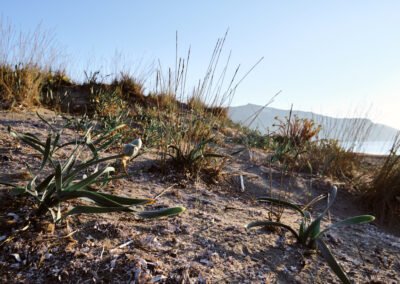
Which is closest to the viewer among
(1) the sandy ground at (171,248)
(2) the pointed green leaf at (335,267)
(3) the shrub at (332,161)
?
(1) the sandy ground at (171,248)

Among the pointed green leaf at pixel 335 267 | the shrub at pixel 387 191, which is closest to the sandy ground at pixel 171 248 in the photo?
the pointed green leaf at pixel 335 267

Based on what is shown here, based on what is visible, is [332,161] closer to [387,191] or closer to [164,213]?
[387,191]

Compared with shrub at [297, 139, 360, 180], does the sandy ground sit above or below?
below

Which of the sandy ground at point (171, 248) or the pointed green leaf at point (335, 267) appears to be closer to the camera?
the sandy ground at point (171, 248)

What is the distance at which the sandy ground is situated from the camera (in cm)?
93

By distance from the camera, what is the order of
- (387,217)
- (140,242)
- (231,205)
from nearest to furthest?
(140,242), (231,205), (387,217)

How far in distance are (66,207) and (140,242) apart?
1.10 feet

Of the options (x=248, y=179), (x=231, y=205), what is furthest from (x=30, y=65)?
(x=231, y=205)

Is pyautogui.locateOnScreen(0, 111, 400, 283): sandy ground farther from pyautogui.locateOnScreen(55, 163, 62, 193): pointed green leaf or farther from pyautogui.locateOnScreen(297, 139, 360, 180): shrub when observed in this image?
pyautogui.locateOnScreen(297, 139, 360, 180): shrub

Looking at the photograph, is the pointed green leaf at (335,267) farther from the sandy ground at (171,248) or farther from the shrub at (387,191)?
the shrub at (387,191)

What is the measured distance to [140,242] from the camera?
1.08 metres

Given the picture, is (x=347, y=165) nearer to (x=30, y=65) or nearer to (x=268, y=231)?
(x=268, y=231)

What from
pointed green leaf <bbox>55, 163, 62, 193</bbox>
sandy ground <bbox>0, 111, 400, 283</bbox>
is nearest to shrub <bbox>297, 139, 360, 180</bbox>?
sandy ground <bbox>0, 111, 400, 283</bbox>

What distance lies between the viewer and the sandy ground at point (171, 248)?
0.93 metres
